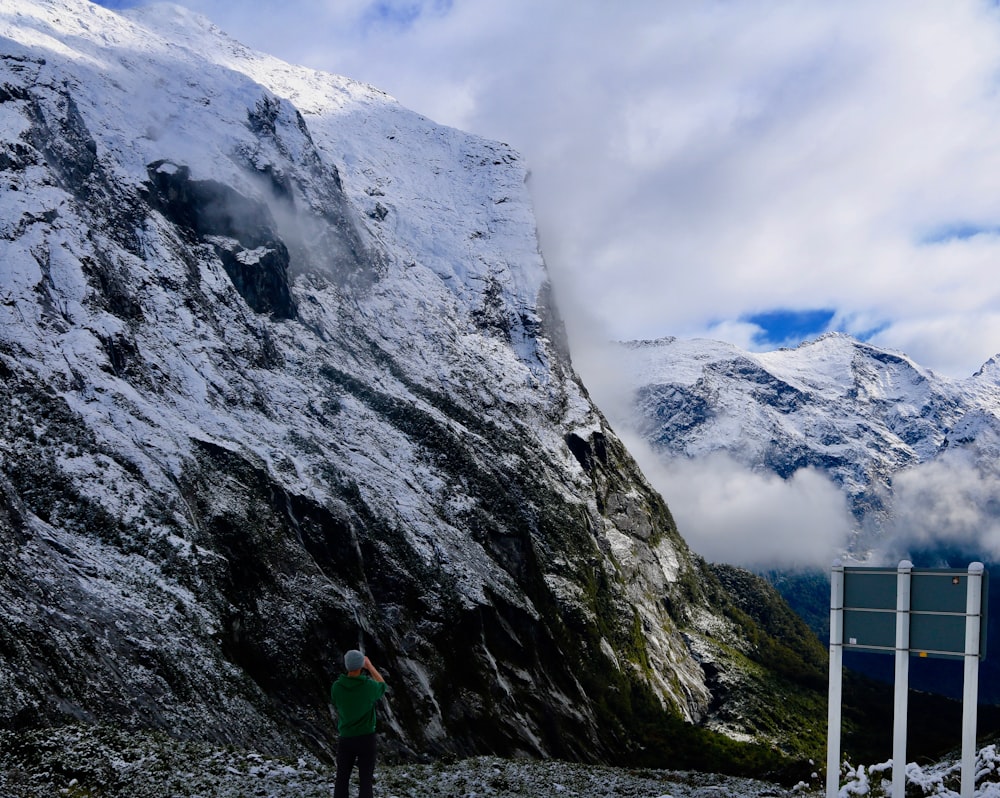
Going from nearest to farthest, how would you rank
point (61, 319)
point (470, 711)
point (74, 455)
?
point (74, 455) → point (61, 319) → point (470, 711)

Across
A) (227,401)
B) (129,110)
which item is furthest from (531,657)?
(129,110)

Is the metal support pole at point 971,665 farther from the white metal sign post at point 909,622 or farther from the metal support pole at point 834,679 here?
the metal support pole at point 834,679

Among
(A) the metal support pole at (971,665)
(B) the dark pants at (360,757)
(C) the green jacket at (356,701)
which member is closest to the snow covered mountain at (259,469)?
(B) the dark pants at (360,757)

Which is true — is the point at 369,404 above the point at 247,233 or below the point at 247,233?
below

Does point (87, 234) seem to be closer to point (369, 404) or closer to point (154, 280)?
point (154, 280)

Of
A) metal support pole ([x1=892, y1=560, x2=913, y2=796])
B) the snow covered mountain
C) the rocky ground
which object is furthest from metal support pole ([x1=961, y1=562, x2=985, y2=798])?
the snow covered mountain

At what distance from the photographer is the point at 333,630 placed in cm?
10781

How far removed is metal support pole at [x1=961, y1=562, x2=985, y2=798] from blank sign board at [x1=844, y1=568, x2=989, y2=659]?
0.14 metres

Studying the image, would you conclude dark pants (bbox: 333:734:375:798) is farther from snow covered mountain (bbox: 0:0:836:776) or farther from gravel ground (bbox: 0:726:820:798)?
snow covered mountain (bbox: 0:0:836:776)

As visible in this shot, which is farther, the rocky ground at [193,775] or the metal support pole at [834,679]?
the rocky ground at [193,775]

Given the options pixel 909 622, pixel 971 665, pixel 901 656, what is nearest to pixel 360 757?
pixel 901 656

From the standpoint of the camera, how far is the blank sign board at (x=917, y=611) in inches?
912

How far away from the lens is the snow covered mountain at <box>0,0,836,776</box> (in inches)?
3226

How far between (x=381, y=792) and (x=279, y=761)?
166 inches
